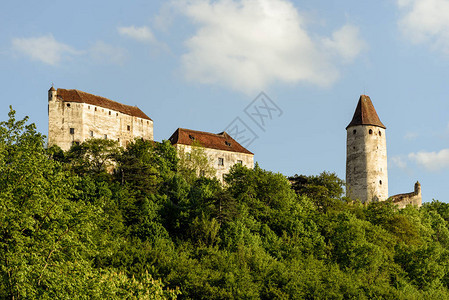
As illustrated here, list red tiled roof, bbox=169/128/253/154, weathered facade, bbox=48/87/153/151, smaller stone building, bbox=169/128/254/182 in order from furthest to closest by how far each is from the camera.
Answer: red tiled roof, bbox=169/128/253/154, smaller stone building, bbox=169/128/254/182, weathered facade, bbox=48/87/153/151

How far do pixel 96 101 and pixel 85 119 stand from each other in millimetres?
3827

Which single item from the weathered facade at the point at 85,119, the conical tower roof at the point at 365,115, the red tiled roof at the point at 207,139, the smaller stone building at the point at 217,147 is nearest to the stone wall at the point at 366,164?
the conical tower roof at the point at 365,115

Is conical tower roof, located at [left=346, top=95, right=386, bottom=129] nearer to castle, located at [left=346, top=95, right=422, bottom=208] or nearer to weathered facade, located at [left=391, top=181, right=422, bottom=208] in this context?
castle, located at [left=346, top=95, right=422, bottom=208]

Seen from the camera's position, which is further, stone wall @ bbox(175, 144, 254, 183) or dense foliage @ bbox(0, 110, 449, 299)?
stone wall @ bbox(175, 144, 254, 183)

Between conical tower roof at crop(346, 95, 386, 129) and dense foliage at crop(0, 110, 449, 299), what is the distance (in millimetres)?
14497

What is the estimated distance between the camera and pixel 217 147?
79.9 metres

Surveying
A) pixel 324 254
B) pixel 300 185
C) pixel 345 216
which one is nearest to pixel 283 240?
pixel 324 254

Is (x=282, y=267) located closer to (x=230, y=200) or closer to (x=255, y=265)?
(x=255, y=265)

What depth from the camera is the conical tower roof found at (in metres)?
87.3

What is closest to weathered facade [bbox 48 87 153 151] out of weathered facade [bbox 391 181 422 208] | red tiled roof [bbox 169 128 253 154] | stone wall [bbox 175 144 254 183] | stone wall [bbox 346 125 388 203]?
red tiled roof [bbox 169 128 253 154]

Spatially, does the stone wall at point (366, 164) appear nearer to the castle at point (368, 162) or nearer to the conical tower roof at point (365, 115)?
the castle at point (368, 162)

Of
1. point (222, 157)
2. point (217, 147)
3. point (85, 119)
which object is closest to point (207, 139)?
point (217, 147)

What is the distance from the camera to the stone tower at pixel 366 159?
8275 cm

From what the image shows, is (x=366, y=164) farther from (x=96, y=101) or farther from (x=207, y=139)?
(x=96, y=101)
